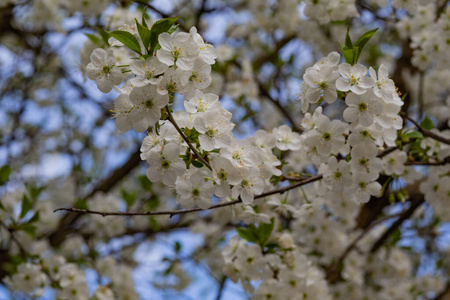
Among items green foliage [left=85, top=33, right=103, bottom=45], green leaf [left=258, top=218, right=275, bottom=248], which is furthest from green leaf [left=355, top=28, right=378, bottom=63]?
green foliage [left=85, top=33, right=103, bottom=45]

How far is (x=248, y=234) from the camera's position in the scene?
6.71 ft

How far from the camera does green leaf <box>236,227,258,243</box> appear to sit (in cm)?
203

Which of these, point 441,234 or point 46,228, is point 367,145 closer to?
point 441,234

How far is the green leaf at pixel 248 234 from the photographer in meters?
2.03

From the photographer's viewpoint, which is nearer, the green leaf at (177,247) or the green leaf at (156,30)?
the green leaf at (156,30)

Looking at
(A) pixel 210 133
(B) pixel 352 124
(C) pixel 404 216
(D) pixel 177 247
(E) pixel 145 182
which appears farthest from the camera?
(E) pixel 145 182

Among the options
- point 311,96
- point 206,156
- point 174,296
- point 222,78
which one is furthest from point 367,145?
point 174,296

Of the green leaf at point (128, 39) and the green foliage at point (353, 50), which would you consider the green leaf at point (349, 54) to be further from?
the green leaf at point (128, 39)

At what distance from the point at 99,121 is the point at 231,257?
3.46 meters

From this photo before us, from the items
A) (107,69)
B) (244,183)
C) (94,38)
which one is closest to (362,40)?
(244,183)

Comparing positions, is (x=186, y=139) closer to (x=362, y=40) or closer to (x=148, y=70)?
(x=148, y=70)

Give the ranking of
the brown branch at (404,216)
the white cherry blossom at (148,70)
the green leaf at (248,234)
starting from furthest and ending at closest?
the brown branch at (404,216), the green leaf at (248,234), the white cherry blossom at (148,70)

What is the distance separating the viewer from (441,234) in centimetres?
384

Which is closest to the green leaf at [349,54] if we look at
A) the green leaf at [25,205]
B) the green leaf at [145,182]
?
the green leaf at [25,205]
